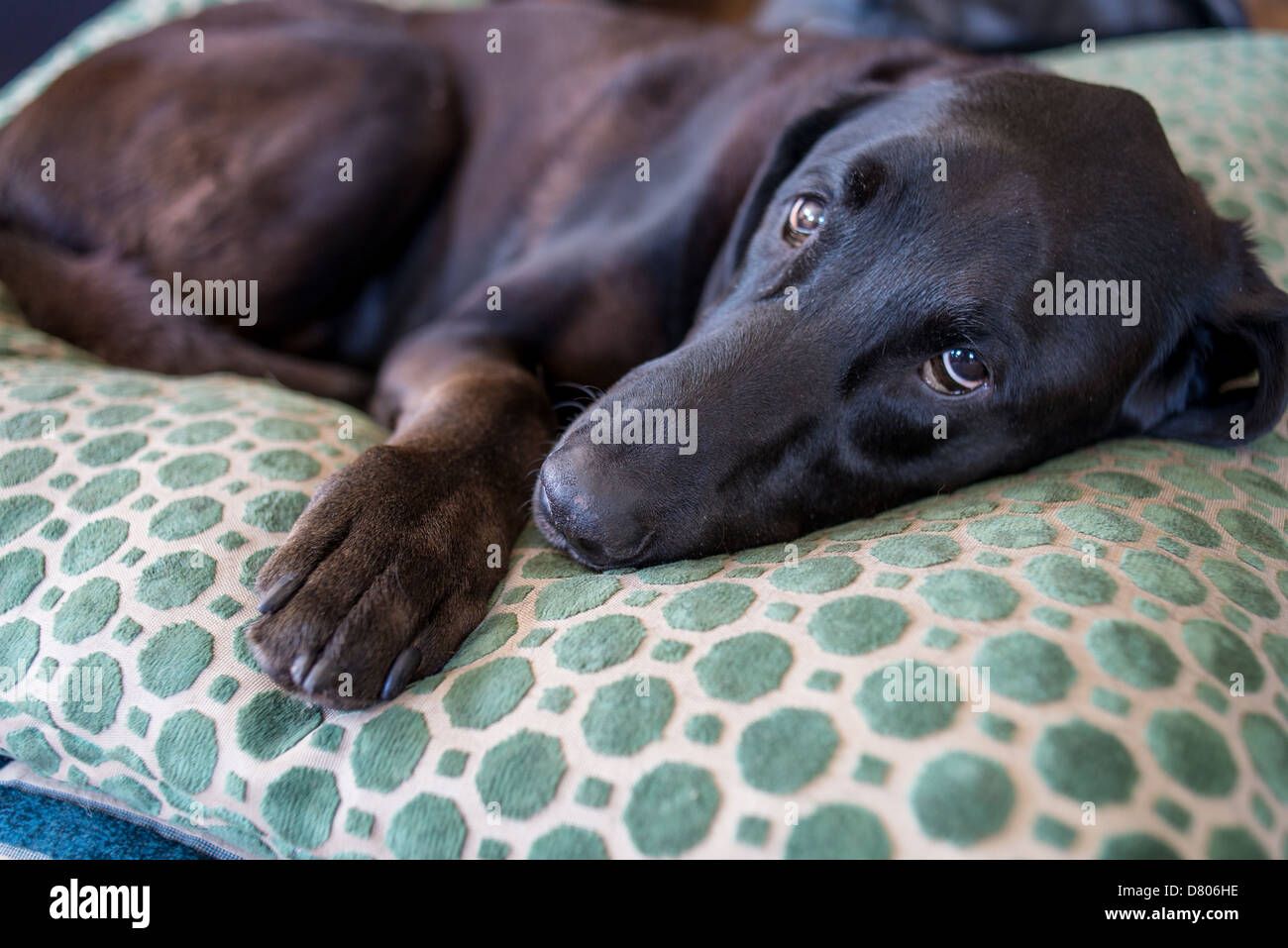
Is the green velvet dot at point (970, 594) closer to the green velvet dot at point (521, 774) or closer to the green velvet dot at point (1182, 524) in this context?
the green velvet dot at point (1182, 524)

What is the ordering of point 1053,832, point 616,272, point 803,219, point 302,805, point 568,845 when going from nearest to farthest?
point 1053,832 → point 568,845 → point 302,805 → point 803,219 → point 616,272

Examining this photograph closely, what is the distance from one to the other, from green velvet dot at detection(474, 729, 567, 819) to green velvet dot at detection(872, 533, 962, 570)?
509 mm

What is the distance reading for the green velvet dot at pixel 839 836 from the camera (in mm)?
922

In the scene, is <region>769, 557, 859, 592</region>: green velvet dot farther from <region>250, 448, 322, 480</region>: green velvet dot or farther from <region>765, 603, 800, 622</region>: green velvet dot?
<region>250, 448, 322, 480</region>: green velvet dot

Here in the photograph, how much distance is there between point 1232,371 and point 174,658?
1.74 m

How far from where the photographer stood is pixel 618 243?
6.89 feet

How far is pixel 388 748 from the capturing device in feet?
3.74

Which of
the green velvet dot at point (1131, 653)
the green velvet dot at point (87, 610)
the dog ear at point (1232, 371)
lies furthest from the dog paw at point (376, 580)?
the dog ear at point (1232, 371)

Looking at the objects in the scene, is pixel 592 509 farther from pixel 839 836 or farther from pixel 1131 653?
pixel 1131 653

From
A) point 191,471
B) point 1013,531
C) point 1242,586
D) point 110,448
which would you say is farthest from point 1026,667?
point 110,448

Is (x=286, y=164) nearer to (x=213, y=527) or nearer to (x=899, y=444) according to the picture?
(x=213, y=527)

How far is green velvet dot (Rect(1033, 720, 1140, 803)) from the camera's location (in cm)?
93

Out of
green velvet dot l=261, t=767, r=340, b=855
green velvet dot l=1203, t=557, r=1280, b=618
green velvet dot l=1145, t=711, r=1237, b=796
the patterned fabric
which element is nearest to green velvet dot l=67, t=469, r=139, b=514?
the patterned fabric

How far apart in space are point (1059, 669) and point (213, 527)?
1148 mm
